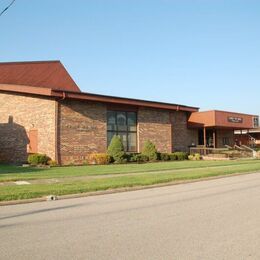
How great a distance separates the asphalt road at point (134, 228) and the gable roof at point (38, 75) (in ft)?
76.2

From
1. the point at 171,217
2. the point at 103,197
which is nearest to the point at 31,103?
the point at 103,197

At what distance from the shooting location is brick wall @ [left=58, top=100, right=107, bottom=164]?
1054 inches

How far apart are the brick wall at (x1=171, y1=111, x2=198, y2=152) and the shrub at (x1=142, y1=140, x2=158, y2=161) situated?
5.95m

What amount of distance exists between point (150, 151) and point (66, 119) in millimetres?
7361

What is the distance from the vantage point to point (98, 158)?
27.2 meters

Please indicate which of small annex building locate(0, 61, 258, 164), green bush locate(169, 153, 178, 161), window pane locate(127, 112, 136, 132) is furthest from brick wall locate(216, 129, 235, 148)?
window pane locate(127, 112, 136, 132)

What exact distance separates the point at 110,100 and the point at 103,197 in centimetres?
1765

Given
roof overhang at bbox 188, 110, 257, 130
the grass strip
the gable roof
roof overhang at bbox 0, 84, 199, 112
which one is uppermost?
the gable roof

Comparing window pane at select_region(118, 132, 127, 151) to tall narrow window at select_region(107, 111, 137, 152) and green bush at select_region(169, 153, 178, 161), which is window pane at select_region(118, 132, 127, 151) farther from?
green bush at select_region(169, 153, 178, 161)

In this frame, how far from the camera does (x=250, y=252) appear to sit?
5586 mm

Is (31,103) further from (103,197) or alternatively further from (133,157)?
(103,197)

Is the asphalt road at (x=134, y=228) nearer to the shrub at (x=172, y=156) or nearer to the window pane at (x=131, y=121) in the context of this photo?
the window pane at (x=131, y=121)

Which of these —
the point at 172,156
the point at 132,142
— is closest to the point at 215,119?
the point at 172,156

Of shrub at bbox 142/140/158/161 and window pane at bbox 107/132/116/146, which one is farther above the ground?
window pane at bbox 107/132/116/146
